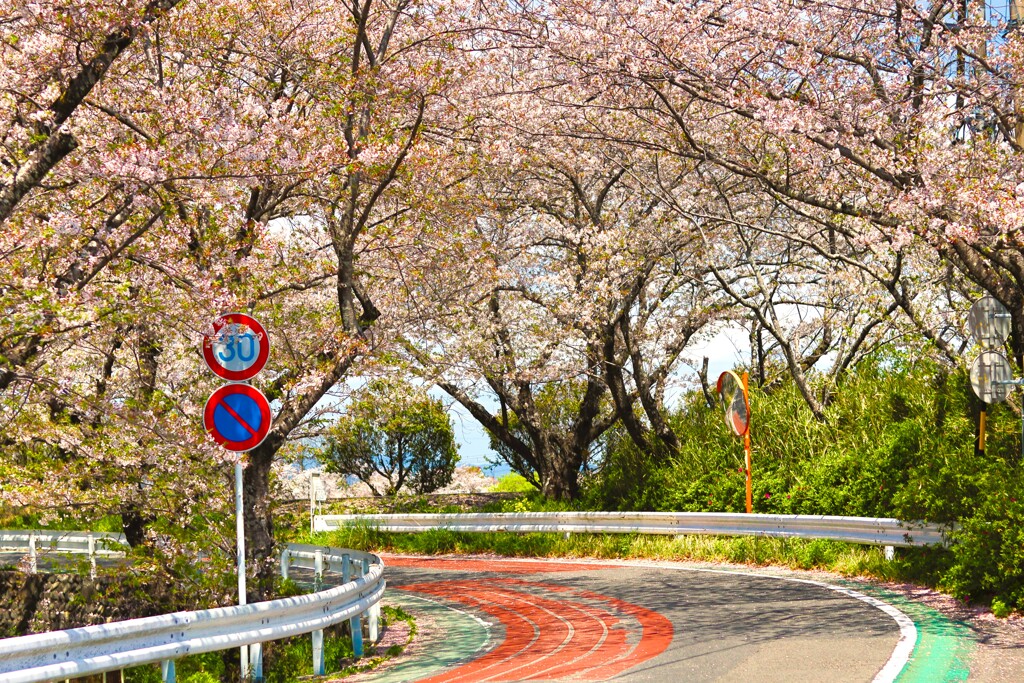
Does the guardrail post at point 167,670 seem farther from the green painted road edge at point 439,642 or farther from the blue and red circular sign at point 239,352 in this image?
the blue and red circular sign at point 239,352

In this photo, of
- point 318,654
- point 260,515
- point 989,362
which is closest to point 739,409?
point 989,362

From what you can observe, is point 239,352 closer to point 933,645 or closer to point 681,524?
point 933,645

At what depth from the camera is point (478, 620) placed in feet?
40.9

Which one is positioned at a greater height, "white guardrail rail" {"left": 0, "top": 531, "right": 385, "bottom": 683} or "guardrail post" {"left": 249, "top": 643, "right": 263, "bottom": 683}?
"white guardrail rail" {"left": 0, "top": 531, "right": 385, "bottom": 683}

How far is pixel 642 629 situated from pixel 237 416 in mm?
4688

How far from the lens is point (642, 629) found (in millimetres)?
10781

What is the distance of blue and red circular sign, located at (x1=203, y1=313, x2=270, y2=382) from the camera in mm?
9188

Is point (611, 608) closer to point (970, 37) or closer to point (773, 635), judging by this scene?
point (773, 635)

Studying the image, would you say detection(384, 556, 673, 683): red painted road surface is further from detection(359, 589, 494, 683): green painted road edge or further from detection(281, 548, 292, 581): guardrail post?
detection(281, 548, 292, 581): guardrail post

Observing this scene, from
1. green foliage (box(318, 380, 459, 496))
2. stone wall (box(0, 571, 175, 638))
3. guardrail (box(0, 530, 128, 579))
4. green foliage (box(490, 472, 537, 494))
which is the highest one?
green foliage (box(318, 380, 459, 496))

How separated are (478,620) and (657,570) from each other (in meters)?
4.44

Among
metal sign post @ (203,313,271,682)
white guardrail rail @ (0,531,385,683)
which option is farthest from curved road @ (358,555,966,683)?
metal sign post @ (203,313,271,682)

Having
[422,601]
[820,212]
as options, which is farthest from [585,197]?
[422,601]

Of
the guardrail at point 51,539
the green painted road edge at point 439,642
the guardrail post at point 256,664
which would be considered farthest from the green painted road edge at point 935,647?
the guardrail at point 51,539
